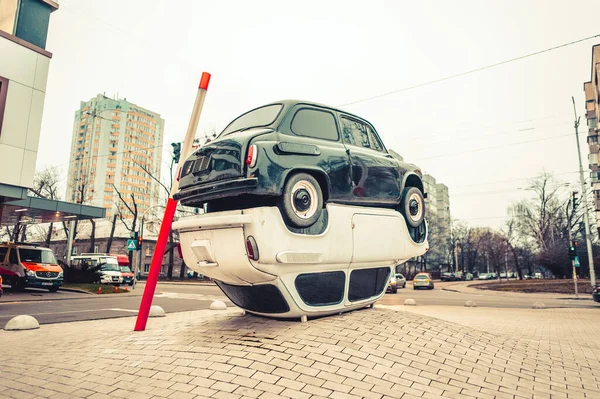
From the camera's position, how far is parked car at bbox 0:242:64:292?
1864 centimetres

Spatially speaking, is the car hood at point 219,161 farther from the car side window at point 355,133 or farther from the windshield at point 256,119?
the car side window at point 355,133

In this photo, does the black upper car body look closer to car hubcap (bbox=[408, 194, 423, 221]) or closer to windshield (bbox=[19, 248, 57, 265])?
car hubcap (bbox=[408, 194, 423, 221])

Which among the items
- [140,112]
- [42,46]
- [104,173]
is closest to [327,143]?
[42,46]

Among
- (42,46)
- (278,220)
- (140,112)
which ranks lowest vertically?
(278,220)

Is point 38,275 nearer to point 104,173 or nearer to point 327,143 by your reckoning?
point 327,143

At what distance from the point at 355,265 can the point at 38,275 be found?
18.6 m

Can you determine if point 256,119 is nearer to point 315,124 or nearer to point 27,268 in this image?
point 315,124

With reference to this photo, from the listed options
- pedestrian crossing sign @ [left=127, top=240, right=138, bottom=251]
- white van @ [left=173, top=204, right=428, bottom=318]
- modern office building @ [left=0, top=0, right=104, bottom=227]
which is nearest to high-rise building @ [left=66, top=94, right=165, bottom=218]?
pedestrian crossing sign @ [left=127, top=240, right=138, bottom=251]

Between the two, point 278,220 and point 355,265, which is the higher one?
point 278,220

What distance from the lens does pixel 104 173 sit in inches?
3597

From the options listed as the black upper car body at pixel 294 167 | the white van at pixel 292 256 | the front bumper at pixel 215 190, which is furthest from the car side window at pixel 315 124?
the front bumper at pixel 215 190

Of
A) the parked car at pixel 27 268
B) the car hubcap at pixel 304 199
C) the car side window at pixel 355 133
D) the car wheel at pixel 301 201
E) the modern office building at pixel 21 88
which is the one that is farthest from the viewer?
the parked car at pixel 27 268

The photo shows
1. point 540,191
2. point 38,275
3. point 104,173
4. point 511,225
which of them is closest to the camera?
point 38,275

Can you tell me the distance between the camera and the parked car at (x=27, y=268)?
1864 centimetres
